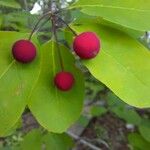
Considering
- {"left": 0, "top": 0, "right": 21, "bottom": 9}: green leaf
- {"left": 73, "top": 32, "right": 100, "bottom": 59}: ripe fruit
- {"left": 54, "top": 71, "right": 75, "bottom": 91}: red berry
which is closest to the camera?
{"left": 73, "top": 32, "right": 100, "bottom": 59}: ripe fruit

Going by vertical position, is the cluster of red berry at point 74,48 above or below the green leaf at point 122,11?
below

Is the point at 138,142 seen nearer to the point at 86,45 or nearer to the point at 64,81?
the point at 64,81

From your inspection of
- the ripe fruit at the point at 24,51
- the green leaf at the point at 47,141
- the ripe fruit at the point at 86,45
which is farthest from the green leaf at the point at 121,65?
the green leaf at the point at 47,141

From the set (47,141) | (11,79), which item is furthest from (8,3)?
(47,141)

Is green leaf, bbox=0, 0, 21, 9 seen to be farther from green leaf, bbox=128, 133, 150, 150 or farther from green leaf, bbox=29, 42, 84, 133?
green leaf, bbox=128, 133, 150, 150

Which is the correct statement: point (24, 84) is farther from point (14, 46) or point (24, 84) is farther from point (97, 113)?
point (97, 113)

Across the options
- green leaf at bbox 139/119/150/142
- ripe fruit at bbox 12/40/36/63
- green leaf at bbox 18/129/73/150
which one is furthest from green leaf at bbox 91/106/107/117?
ripe fruit at bbox 12/40/36/63

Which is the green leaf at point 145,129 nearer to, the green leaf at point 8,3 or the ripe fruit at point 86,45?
the green leaf at point 8,3
